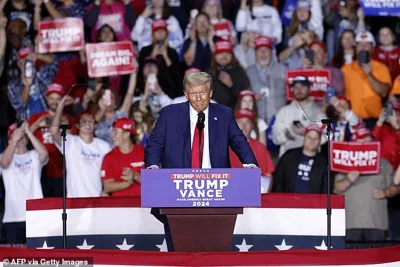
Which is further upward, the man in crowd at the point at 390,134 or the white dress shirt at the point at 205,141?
the white dress shirt at the point at 205,141

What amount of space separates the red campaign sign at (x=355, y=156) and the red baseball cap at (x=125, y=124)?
6.87 ft

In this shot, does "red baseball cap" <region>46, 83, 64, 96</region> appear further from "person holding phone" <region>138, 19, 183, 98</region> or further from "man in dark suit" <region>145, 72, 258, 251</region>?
"man in dark suit" <region>145, 72, 258, 251</region>

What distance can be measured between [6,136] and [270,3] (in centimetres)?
383

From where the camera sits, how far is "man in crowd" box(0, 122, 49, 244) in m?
12.5

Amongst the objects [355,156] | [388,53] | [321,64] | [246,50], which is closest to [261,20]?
[246,50]

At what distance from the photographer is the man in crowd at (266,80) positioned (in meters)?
13.8

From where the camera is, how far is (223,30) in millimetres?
14445

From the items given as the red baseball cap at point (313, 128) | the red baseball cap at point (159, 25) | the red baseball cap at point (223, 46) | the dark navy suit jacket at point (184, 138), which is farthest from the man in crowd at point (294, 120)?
the dark navy suit jacket at point (184, 138)

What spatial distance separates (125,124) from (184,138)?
3526 millimetres

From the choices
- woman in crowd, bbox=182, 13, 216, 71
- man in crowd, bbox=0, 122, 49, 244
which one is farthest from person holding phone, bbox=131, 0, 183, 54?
man in crowd, bbox=0, 122, 49, 244

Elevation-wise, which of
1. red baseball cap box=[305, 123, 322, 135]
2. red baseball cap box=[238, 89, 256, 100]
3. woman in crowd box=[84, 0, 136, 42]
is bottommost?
red baseball cap box=[305, 123, 322, 135]

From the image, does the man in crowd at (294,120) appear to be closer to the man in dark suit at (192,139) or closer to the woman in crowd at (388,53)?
the woman in crowd at (388,53)

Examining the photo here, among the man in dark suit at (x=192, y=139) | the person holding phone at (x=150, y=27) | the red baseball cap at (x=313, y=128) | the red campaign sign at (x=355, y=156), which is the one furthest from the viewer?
the person holding phone at (x=150, y=27)

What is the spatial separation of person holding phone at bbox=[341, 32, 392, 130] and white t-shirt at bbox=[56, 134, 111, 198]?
126 inches
